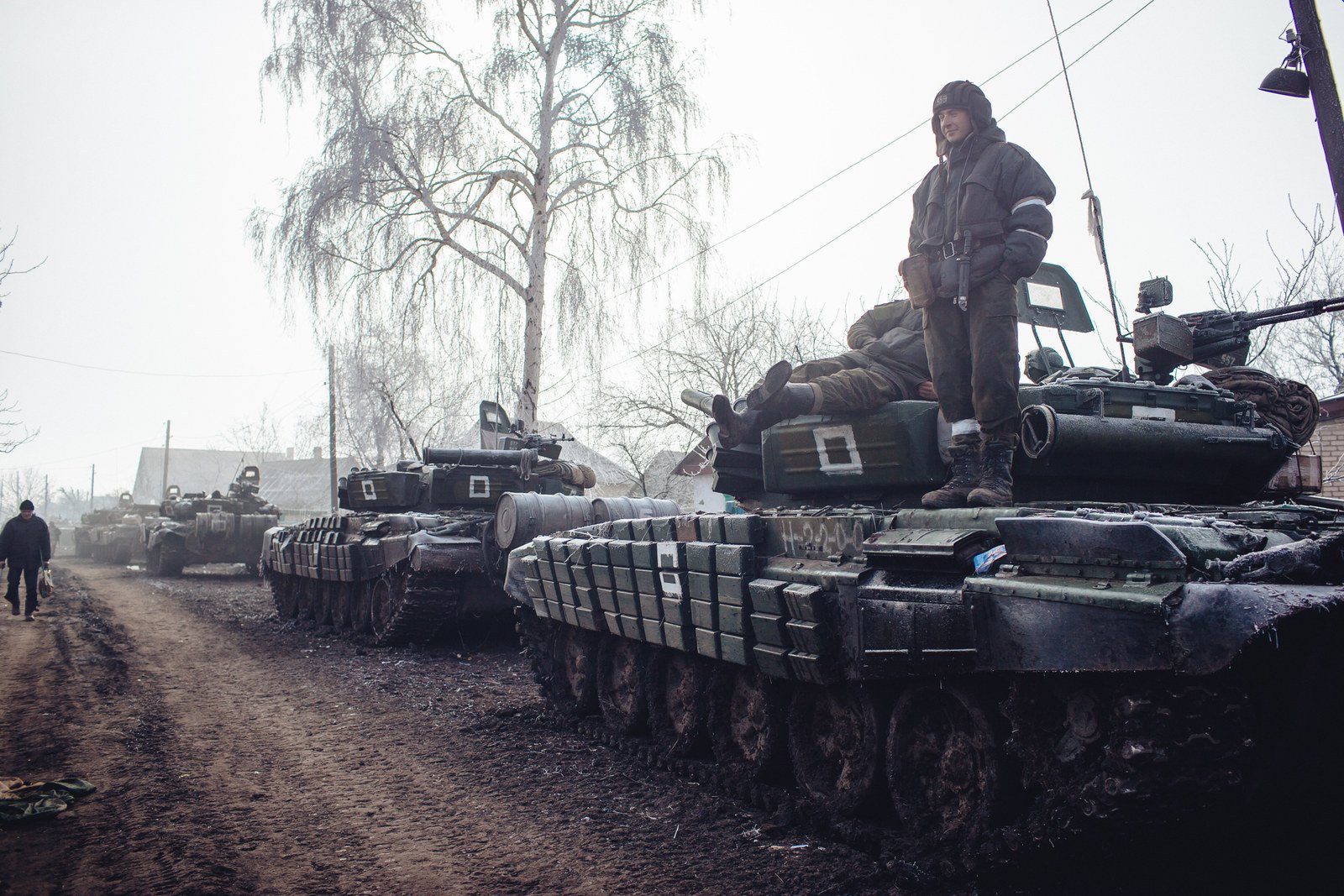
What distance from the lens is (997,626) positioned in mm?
3596

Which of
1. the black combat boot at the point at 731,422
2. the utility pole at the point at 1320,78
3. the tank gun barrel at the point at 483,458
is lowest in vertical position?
the black combat boot at the point at 731,422

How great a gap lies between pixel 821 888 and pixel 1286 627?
1998 millimetres

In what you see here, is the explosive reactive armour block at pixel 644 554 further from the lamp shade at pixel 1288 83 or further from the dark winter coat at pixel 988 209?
the lamp shade at pixel 1288 83

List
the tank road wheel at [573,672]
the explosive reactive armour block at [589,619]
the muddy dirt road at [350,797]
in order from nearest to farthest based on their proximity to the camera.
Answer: the muddy dirt road at [350,797] → the explosive reactive armour block at [589,619] → the tank road wheel at [573,672]

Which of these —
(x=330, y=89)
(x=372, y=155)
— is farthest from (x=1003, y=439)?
(x=330, y=89)

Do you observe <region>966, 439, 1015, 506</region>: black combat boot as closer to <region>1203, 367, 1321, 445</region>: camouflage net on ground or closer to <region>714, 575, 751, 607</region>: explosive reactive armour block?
<region>714, 575, 751, 607</region>: explosive reactive armour block

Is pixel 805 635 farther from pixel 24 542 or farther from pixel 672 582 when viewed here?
pixel 24 542

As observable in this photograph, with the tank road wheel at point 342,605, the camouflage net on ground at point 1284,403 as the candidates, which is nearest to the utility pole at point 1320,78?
the camouflage net on ground at point 1284,403

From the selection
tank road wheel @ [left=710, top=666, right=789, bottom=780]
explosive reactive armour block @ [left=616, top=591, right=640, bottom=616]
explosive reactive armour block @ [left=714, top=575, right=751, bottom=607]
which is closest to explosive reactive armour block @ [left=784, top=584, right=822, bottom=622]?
explosive reactive armour block @ [left=714, top=575, right=751, bottom=607]

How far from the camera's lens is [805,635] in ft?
14.8

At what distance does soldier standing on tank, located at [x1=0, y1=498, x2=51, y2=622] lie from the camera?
14.7 metres

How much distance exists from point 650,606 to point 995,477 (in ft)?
7.86

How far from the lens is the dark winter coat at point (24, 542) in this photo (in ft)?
48.1

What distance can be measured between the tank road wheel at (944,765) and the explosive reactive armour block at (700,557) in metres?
1.41
